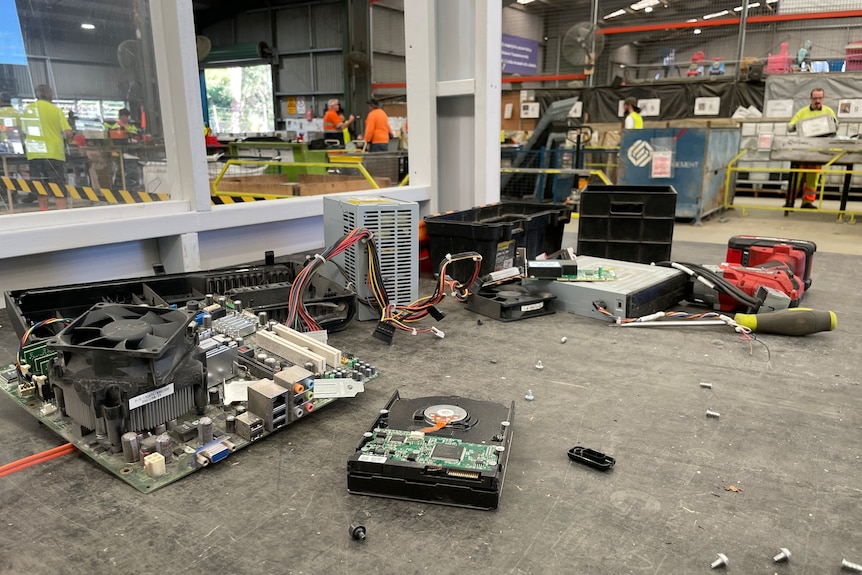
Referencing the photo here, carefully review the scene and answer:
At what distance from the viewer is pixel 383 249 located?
2662 millimetres

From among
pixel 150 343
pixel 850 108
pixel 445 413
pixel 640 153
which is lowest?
pixel 445 413

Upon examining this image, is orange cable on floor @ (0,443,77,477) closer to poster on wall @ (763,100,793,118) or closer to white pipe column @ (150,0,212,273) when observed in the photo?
white pipe column @ (150,0,212,273)

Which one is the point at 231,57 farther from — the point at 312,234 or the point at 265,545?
the point at 265,545

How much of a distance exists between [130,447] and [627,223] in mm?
3009

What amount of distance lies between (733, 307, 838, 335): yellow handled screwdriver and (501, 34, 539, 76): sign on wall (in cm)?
1234

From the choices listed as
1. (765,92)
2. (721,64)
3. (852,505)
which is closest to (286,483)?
(852,505)

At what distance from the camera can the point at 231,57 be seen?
568 inches

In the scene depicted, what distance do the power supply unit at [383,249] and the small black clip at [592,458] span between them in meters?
1.37

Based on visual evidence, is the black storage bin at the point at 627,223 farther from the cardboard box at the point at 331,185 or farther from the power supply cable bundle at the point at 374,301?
the cardboard box at the point at 331,185

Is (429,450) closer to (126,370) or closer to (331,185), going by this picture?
(126,370)

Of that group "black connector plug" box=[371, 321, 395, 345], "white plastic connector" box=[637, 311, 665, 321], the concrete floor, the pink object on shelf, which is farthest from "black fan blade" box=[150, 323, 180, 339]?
the pink object on shelf

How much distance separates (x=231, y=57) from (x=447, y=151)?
12.4 metres

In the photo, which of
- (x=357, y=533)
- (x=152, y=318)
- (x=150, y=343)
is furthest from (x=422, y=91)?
(x=357, y=533)

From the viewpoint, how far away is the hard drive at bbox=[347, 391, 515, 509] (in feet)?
4.20
